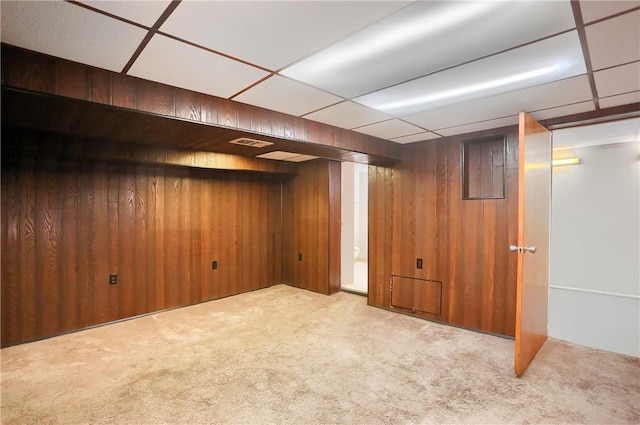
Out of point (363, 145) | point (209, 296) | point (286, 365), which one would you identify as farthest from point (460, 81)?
point (209, 296)

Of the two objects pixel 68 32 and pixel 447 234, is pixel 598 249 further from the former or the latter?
pixel 68 32

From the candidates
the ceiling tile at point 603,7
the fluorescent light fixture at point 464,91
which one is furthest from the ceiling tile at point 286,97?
the ceiling tile at point 603,7

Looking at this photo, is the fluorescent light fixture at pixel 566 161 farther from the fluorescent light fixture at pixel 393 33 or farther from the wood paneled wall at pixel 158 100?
the fluorescent light fixture at pixel 393 33

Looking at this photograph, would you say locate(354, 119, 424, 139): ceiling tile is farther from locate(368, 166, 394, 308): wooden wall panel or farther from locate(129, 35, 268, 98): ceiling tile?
locate(129, 35, 268, 98): ceiling tile

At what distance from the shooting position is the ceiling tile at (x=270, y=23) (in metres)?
1.26

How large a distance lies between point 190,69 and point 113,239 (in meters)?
2.73

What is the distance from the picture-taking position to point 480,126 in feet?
10.2

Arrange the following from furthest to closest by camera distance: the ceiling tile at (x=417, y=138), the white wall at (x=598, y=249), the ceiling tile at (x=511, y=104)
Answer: the white wall at (x=598, y=249) < the ceiling tile at (x=417, y=138) < the ceiling tile at (x=511, y=104)

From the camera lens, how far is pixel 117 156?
3.39m

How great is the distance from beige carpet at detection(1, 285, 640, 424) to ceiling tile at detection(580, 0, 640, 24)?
2.22m

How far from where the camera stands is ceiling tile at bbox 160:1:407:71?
1260 mm

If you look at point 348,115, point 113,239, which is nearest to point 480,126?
point 348,115

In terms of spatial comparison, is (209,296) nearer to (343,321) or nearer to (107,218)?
(107,218)

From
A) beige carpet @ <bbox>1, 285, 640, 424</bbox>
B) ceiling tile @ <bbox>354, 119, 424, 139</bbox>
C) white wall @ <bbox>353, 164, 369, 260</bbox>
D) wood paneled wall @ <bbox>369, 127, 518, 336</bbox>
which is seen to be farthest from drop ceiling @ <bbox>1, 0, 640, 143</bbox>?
white wall @ <bbox>353, 164, 369, 260</bbox>
